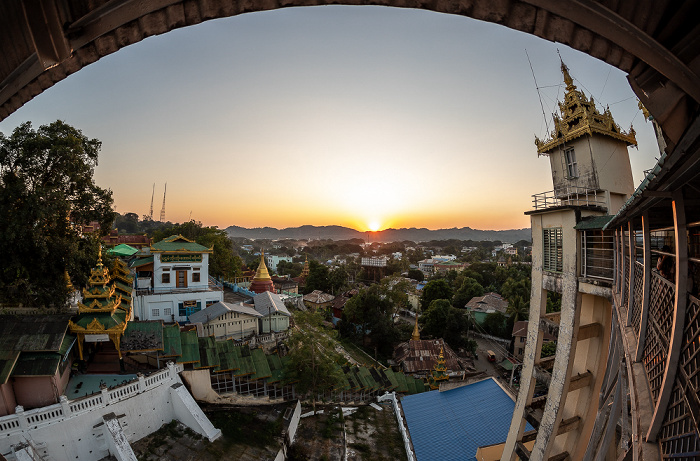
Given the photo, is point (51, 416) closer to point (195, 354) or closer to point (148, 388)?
point (148, 388)

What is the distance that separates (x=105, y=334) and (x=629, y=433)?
45.7ft

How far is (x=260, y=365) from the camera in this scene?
14.7 m

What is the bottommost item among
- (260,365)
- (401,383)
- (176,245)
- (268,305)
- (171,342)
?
(401,383)

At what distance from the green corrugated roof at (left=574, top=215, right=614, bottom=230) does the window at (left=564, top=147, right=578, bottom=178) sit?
239 cm

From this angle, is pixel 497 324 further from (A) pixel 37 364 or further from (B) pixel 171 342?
(A) pixel 37 364

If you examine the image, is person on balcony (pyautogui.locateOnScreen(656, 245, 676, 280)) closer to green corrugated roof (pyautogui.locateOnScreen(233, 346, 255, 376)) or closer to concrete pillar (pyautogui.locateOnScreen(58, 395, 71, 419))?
concrete pillar (pyautogui.locateOnScreen(58, 395, 71, 419))

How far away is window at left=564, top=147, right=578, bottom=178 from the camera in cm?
1098

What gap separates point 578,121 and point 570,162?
4.19 ft

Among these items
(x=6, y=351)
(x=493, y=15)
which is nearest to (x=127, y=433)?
(x=6, y=351)

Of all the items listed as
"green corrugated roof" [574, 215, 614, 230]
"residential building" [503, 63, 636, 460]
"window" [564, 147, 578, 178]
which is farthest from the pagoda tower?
"green corrugated roof" [574, 215, 614, 230]

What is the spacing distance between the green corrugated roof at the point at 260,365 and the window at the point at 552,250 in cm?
1135

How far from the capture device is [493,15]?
2.10 meters

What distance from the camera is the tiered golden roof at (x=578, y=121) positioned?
33.9 ft

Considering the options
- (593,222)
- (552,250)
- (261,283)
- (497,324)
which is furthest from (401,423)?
(497,324)
